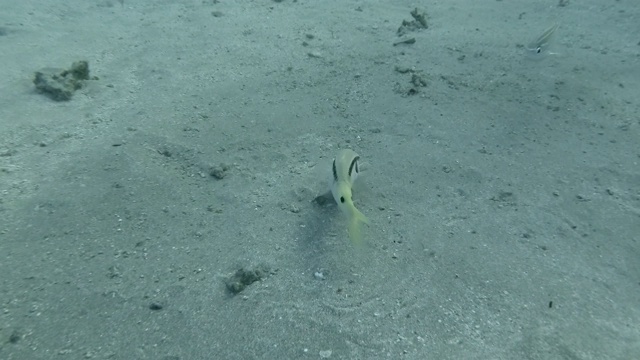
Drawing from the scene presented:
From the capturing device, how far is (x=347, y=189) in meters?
3.07

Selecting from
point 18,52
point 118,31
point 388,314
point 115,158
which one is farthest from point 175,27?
point 388,314

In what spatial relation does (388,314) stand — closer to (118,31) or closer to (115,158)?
(115,158)

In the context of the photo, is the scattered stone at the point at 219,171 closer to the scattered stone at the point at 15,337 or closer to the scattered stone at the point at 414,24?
the scattered stone at the point at 15,337

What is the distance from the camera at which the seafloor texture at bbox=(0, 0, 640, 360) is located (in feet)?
8.99

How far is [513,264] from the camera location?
3211 mm

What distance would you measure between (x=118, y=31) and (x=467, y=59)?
6230mm

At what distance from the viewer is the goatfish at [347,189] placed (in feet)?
9.78

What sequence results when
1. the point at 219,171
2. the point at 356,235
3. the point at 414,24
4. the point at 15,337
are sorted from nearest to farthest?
the point at 15,337 < the point at 356,235 < the point at 219,171 < the point at 414,24

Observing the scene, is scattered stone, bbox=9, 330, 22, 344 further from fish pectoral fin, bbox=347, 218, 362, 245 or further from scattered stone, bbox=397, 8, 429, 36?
scattered stone, bbox=397, 8, 429, 36

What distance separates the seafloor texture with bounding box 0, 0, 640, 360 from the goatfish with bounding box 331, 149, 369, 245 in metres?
0.15

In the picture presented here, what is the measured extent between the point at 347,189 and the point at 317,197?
0.86 meters

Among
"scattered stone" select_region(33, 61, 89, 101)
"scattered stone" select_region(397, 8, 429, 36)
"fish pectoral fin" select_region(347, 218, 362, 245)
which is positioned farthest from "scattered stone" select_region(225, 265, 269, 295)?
"scattered stone" select_region(397, 8, 429, 36)

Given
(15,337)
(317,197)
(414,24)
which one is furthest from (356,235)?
(414,24)

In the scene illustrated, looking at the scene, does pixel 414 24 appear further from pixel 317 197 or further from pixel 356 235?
pixel 356 235
